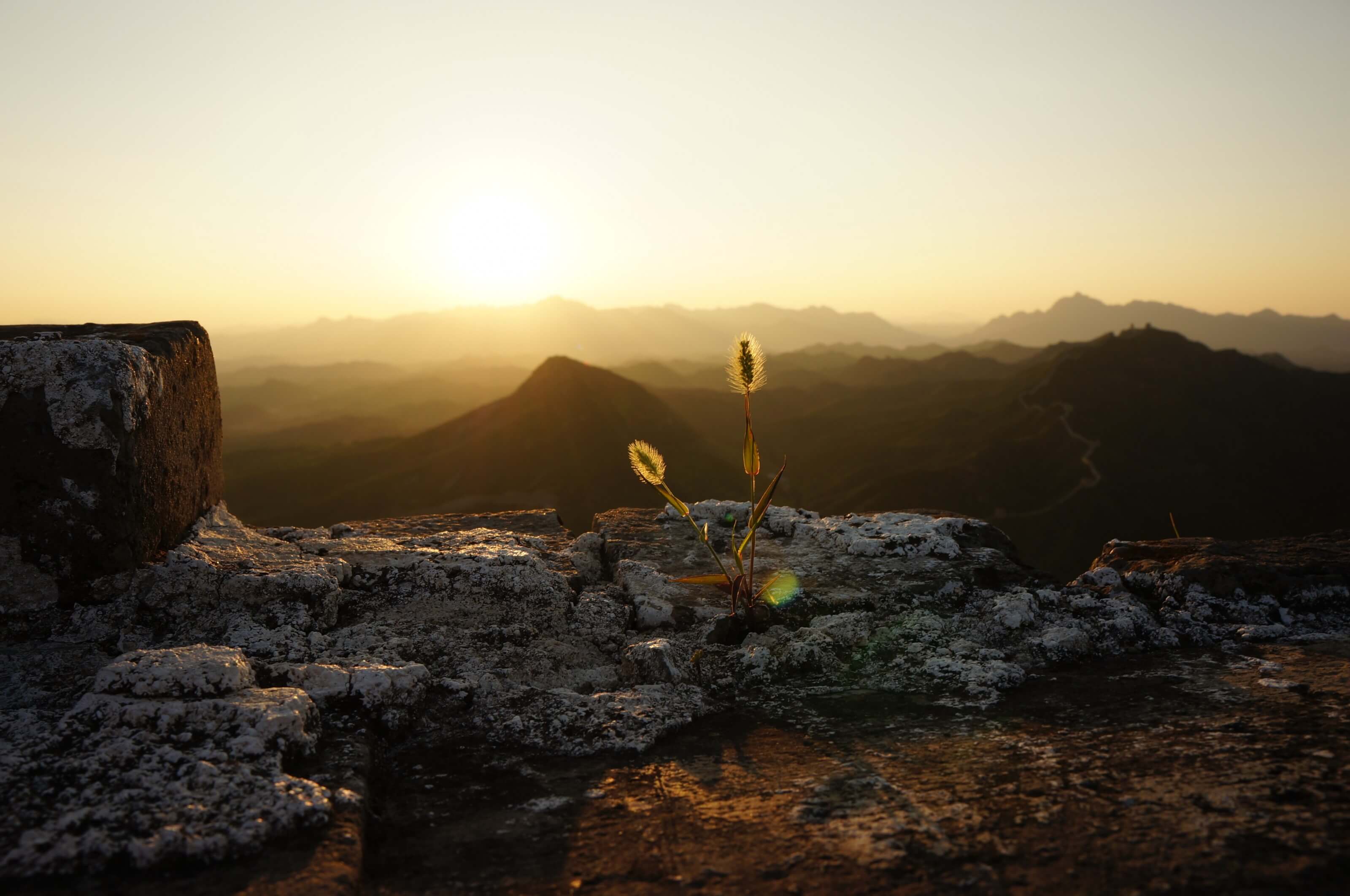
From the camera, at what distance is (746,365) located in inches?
114

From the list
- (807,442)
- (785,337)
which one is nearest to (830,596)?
(807,442)

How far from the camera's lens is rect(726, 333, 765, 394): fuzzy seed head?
2.87 metres

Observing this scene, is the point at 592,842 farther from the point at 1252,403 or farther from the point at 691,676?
the point at 1252,403

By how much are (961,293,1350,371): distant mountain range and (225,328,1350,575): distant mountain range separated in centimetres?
7237

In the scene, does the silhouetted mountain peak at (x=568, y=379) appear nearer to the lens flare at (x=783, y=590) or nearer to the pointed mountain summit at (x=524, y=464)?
the pointed mountain summit at (x=524, y=464)

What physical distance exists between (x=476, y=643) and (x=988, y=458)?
95.6 feet

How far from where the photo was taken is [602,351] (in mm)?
127312

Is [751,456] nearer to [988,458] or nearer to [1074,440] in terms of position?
[988,458]

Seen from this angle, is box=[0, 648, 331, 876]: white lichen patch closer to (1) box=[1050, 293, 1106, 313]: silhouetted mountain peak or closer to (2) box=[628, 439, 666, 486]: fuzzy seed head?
(2) box=[628, 439, 666, 486]: fuzzy seed head

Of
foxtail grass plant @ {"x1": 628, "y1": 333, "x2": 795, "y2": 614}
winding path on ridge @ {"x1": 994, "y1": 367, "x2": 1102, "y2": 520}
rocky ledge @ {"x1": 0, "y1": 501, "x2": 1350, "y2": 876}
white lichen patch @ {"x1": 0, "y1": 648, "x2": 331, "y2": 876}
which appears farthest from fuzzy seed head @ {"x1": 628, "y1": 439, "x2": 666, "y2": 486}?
winding path on ridge @ {"x1": 994, "y1": 367, "x2": 1102, "y2": 520}

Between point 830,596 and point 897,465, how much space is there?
28.7 metres

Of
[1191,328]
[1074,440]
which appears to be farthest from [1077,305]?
[1074,440]

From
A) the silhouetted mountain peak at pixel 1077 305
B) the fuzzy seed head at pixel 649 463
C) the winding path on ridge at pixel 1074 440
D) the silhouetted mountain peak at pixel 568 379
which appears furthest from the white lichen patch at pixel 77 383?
the silhouetted mountain peak at pixel 1077 305

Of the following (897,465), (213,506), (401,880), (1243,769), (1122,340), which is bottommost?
(897,465)
